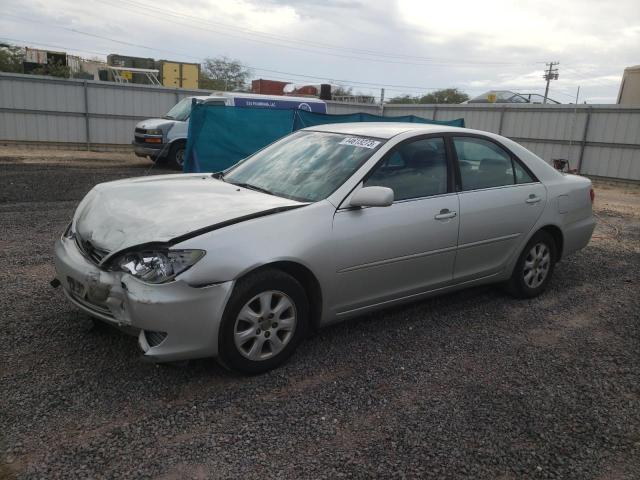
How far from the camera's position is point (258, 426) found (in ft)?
9.50

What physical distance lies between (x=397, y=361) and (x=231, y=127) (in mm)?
7350

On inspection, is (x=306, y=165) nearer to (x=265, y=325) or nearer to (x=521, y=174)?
(x=265, y=325)

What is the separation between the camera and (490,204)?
4555 millimetres

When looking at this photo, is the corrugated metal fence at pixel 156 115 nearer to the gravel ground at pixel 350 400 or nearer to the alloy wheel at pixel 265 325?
the gravel ground at pixel 350 400

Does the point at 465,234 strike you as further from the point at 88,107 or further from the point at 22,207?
the point at 88,107

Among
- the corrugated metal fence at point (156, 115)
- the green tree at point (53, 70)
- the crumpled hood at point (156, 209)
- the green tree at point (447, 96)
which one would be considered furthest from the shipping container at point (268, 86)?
the green tree at point (447, 96)

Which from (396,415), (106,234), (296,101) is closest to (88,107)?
(296,101)

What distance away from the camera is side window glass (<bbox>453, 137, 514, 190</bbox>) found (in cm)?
451

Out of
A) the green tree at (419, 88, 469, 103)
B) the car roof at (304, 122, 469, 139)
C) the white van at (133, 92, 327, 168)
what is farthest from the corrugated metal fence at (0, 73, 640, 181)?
the green tree at (419, 88, 469, 103)

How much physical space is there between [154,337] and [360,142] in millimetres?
2156

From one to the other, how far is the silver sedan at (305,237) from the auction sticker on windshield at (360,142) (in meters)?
0.02

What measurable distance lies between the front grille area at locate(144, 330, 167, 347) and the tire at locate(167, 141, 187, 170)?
38.6 feet

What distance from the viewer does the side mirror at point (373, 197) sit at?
11.8 feet

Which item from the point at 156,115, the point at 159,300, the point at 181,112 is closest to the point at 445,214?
the point at 159,300
